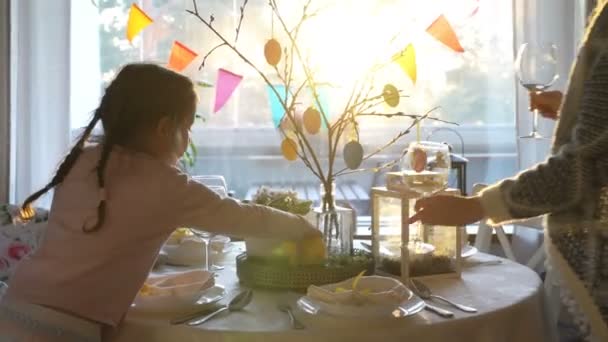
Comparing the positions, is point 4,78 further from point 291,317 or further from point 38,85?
point 291,317

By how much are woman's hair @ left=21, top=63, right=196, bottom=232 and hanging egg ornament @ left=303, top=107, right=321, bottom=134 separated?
0.32 meters

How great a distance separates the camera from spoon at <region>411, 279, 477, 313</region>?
1.42 m

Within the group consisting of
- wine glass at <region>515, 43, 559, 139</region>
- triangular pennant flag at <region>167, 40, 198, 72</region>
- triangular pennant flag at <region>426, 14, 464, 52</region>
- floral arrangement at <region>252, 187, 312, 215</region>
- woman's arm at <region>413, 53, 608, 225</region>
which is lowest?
floral arrangement at <region>252, 187, 312, 215</region>

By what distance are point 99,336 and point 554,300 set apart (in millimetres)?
1691

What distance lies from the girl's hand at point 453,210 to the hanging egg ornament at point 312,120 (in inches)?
16.7

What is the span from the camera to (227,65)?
302 cm

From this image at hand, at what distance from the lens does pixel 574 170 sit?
125cm

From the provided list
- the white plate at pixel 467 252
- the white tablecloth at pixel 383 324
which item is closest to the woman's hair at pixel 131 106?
the white tablecloth at pixel 383 324

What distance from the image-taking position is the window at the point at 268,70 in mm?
3014

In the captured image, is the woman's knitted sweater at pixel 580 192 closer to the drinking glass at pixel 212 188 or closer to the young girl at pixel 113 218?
the young girl at pixel 113 218

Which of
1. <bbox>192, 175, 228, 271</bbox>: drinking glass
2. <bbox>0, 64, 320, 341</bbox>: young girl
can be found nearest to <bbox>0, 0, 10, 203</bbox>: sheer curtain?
<bbox>192, 175, 228, 271</bbox>: drinking glass

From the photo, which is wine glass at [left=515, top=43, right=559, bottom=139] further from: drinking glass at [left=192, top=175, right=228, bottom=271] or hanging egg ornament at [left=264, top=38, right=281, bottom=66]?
drinking glass at [left=192, top=175, right=228, bottom=271]

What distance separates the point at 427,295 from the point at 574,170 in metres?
0.42

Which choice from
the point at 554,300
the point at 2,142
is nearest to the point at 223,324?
the point at 554,300
